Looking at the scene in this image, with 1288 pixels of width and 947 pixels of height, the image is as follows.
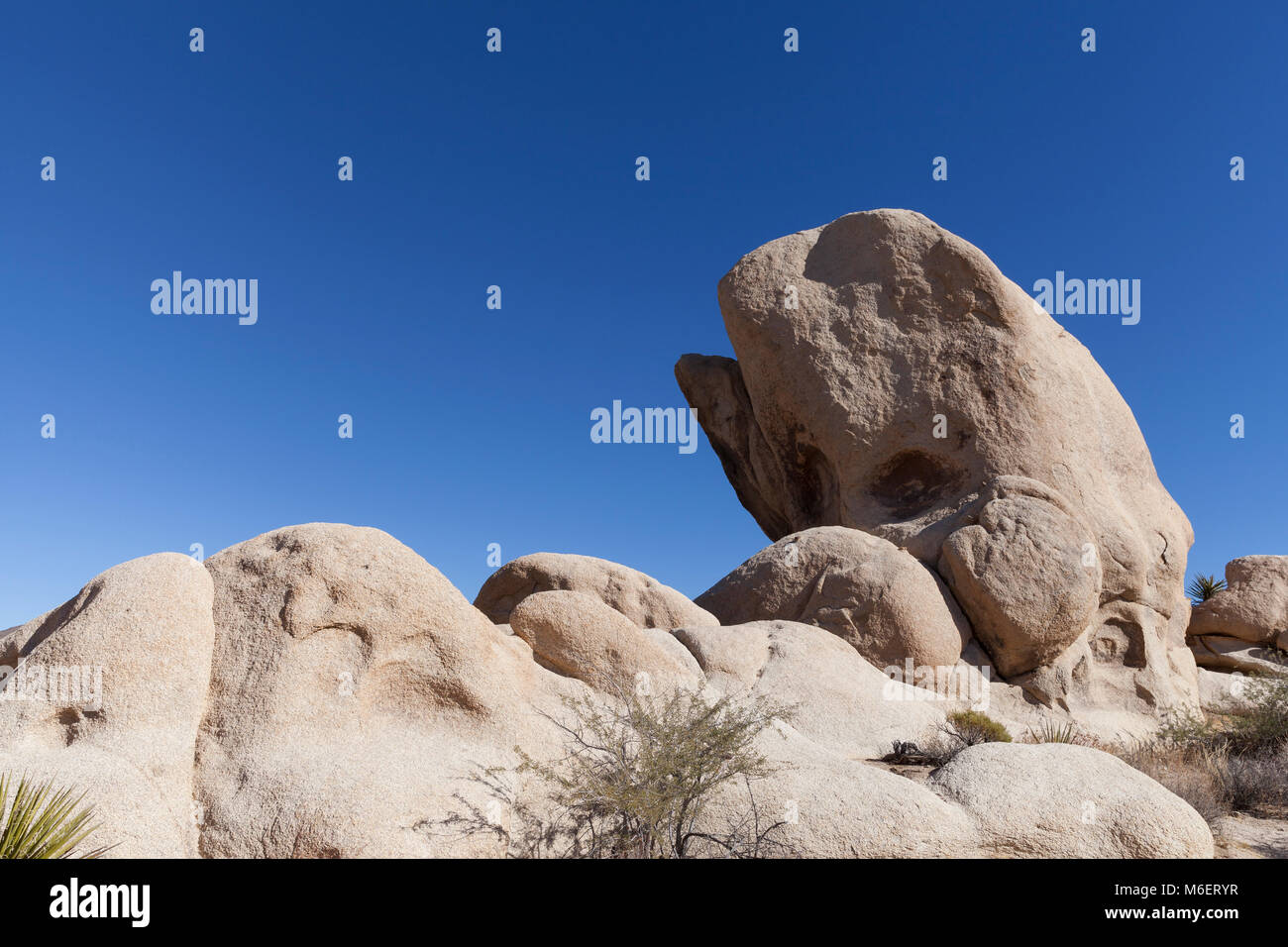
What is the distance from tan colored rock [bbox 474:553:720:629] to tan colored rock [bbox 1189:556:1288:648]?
62.2ft

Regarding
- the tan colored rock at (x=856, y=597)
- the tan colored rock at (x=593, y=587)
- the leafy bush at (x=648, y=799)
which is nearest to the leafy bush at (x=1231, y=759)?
the tan colored rock at (x=856, y=597)

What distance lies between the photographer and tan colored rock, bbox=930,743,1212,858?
5.63 metres

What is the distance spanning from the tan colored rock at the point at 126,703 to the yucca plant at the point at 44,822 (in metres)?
0.10

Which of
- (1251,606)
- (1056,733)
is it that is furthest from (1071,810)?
(1251,606)

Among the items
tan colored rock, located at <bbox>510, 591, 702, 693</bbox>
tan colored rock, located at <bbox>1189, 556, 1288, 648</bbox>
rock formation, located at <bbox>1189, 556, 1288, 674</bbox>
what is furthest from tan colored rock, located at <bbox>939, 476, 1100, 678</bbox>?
tan colored rock, located at <bbox>1189, 556, 1288, 648</bbox>

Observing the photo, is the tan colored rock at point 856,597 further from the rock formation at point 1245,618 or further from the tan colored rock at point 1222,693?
the rock formation at point 1245,618

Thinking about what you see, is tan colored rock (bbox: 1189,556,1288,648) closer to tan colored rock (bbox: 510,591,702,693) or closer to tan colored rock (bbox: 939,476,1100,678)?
tan colored rock (bbox: 939,476,1100,678)

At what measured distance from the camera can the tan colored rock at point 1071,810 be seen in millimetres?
5629

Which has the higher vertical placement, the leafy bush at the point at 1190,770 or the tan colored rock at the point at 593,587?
the tan colored rock at the point at 593,587

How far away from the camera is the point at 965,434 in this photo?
1562 centimetres
